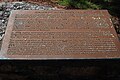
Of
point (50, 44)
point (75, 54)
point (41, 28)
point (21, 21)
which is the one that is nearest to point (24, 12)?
point (21, 21)

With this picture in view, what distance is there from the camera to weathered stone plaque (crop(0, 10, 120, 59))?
372 cm

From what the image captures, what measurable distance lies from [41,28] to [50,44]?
43 centimetres

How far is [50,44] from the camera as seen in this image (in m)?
3.88

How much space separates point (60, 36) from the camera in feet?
13.2

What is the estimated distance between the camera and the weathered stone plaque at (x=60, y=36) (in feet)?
12.2
